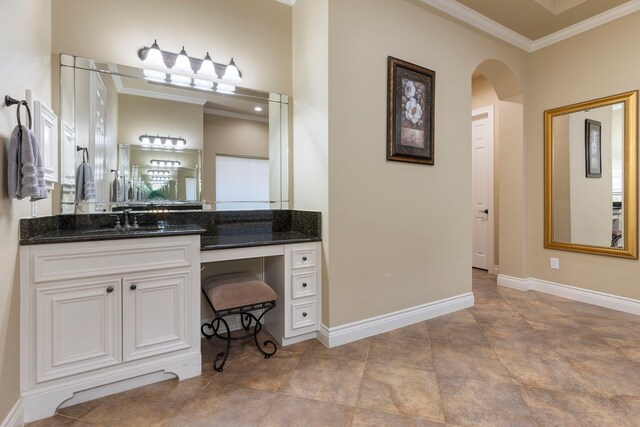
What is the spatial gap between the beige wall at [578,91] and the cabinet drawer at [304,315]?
283 cm

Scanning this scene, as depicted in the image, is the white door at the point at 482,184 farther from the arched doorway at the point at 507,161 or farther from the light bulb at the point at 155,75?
the light bulb at the point at 155,75

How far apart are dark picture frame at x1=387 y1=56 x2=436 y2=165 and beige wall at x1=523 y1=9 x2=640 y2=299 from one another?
1711 millimetres

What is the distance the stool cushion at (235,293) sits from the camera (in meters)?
1.90

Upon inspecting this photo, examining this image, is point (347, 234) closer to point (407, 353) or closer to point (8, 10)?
point (407, 353)

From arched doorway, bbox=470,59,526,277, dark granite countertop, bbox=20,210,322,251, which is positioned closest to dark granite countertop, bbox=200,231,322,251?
dark granite countertop, bbox=20,210,322,251

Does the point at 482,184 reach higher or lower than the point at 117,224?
higher

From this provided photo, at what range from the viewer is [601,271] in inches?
123

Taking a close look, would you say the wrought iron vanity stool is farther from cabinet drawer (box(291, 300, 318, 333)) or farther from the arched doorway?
the arched doorway

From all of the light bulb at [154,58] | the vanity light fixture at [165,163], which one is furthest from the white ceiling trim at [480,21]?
the vanity light fixture at [165,163]

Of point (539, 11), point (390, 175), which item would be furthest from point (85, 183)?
point (539, 11)

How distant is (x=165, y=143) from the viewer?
7.68 feet

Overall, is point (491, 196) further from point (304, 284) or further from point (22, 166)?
point (22, 166)

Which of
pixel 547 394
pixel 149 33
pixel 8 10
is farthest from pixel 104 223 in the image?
pixel 547 394

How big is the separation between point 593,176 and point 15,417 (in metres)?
4.68
